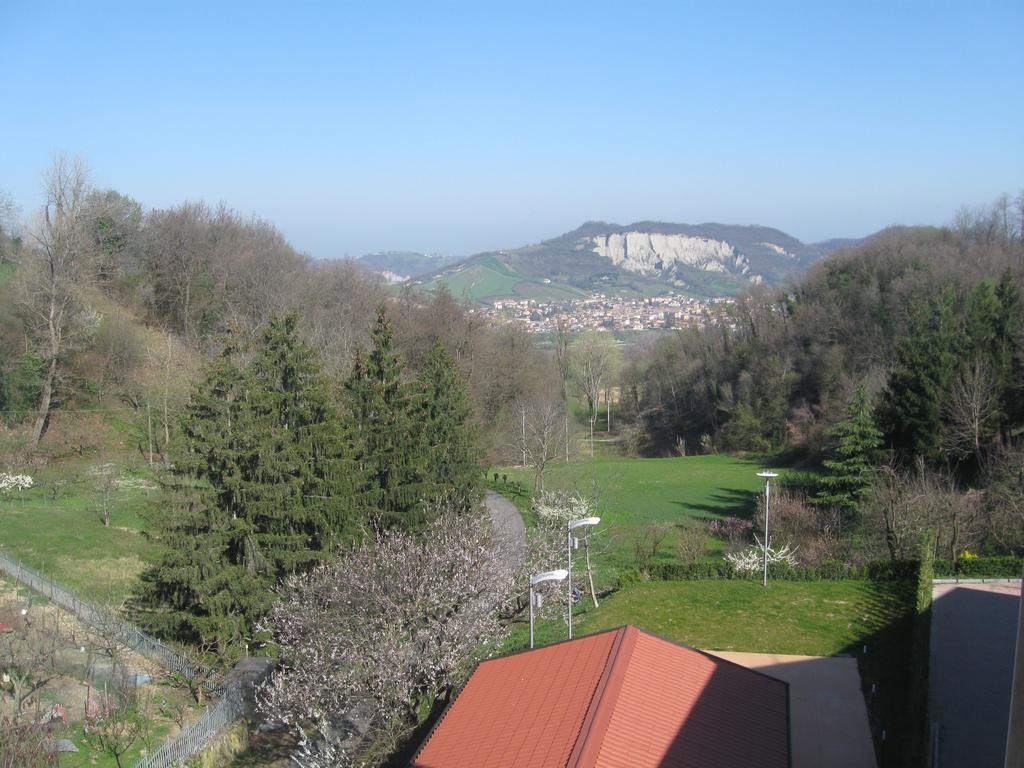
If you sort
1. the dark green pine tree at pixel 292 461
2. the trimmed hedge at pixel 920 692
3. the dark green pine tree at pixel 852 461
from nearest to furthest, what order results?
the trimmed hedge at pixel 920 692 → the dark green pine tree at pixel 292 461 → the dark green pine tree at pixel 852 461

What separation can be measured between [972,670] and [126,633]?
16.6 metres

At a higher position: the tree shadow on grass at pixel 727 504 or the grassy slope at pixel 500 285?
the grassy slope at pixel 500 285

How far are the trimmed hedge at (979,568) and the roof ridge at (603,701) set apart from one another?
484 inches

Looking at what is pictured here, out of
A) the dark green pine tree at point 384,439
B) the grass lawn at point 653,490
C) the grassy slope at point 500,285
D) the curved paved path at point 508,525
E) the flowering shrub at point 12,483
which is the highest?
the grassy slope at point 500,285

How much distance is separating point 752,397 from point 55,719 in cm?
5134

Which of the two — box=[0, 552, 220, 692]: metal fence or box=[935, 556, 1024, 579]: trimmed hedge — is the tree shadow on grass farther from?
box=[0, 552, 220, 692]: metal fence

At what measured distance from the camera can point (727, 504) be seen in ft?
125

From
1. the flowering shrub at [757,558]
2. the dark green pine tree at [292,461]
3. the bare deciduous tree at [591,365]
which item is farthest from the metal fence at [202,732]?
the bare deciduous tree at [591,365]

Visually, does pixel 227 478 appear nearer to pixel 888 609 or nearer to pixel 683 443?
pixel 888 609

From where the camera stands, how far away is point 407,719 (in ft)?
49.6

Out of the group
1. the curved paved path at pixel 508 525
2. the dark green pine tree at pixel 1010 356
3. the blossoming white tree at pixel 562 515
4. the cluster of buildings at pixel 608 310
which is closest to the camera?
the curved paved path at pixel 508 525

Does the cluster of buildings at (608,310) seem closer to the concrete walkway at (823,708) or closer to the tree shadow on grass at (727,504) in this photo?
the tree shadow on grass at (727,504)

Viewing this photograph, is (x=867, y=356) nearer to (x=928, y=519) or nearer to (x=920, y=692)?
(x=928, y=519)

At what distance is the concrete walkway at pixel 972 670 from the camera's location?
13.1 metres
